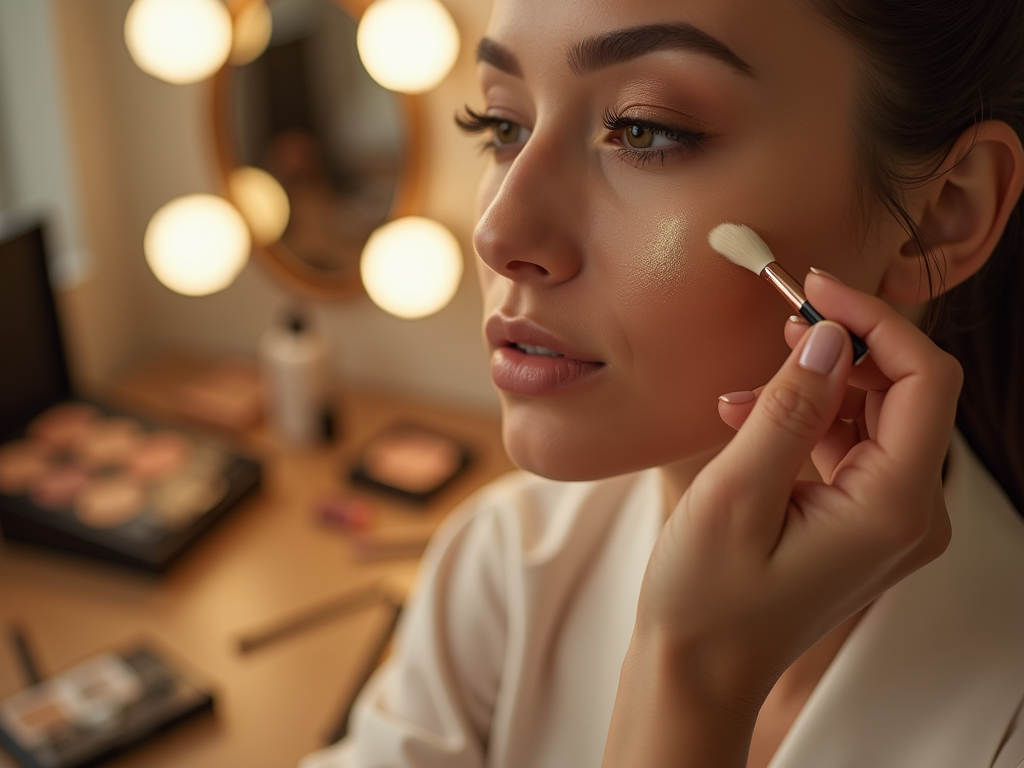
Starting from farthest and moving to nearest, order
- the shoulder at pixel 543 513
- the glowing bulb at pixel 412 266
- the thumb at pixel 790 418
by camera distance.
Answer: the glowing bulb at pixel 412 266, the shoulder at pixel 543 513, the thumb at pixel 790 418

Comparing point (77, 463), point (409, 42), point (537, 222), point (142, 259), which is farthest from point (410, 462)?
point (537, 222)

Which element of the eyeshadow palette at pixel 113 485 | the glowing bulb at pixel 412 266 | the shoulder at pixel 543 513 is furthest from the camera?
the glowing bulb at pixel 412 266

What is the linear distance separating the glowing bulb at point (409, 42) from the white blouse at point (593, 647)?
579 millimetres

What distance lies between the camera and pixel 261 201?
1.42 metres

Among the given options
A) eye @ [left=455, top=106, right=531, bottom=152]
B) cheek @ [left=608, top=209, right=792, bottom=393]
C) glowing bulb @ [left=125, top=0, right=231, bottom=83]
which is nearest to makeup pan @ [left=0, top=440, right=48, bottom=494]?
glowing bulb @ [left=125, top=0, right=231, bottom=83]

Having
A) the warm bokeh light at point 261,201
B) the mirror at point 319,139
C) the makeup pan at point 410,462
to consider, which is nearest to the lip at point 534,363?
the makeup pan at point 410,462

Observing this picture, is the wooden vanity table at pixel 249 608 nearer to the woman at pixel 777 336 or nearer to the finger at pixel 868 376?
the woman at pixel 777 336

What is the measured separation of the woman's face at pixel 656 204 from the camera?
55 centimetres

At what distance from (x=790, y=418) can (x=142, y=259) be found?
4.45 ft

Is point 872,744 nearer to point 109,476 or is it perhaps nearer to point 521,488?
point 521,488

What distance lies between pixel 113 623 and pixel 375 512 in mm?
324

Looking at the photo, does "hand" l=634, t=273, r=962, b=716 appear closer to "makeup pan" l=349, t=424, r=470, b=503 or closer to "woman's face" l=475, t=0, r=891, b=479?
"woman's face" l=475, t=0, r=891, b=479

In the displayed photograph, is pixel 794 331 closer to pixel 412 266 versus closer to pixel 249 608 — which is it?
pixel 249 608

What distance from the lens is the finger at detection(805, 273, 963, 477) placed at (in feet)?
1.60
